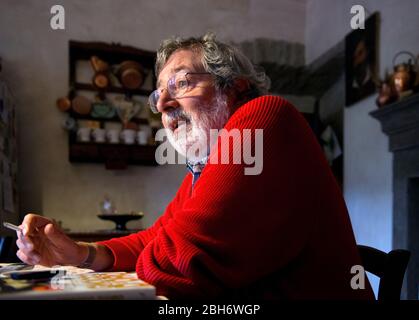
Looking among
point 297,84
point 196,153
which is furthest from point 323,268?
point 297,84

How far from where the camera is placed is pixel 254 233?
642mm

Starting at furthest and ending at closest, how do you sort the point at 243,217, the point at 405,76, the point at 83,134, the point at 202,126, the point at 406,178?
the point at 83,134, the point at 406,178, the point at 405,76, the point at 202,126, the point at 243,217

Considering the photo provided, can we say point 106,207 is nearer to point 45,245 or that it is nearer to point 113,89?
point 113,89

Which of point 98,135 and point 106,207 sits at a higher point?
point 98,135

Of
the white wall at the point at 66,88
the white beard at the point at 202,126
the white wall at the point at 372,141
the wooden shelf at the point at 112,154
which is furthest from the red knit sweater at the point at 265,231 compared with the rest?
the white wall at the point at 66,88

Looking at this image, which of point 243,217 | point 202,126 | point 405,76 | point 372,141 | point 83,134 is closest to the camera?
point 243,217

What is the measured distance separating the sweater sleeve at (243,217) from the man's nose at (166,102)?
0.30 metres

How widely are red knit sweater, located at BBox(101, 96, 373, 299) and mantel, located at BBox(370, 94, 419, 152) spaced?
62.8 inches

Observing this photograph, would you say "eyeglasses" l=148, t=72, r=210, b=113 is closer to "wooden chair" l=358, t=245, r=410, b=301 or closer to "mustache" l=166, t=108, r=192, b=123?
"mustache" l=166, t=108, r=192, b=123

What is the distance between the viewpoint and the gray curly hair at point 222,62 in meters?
1.00

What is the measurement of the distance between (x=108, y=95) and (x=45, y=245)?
231cm

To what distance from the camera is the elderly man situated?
2.01ft

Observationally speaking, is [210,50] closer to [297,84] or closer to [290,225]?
[290,225]

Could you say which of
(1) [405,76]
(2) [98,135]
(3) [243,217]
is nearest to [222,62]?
(3) [243,217]
